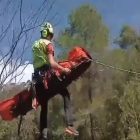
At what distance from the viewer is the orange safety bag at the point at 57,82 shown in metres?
3.13

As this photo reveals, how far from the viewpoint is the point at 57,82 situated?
123 inches

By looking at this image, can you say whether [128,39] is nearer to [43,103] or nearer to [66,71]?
[43,103]

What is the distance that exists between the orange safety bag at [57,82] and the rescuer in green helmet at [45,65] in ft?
0.28

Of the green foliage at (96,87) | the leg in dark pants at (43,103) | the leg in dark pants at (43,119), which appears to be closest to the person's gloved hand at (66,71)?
the leg in dark pants at (43,103)

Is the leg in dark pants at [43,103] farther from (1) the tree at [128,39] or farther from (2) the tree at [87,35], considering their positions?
(1) the tree at [128,39]

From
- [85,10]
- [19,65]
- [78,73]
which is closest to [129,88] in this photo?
[85,10]

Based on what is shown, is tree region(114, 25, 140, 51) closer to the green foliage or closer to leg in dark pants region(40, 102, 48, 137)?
the green foliage

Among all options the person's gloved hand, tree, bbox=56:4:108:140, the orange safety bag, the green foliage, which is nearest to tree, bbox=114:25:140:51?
the green foliage

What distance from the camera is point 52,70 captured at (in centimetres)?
308

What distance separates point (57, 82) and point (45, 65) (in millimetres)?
185

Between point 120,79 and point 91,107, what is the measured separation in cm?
187

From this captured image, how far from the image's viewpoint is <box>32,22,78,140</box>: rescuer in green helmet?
3.00 m

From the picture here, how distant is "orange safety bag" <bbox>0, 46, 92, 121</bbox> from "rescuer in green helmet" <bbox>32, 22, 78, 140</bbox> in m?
0.09

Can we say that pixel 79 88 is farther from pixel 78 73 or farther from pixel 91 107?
pixel 78 73
